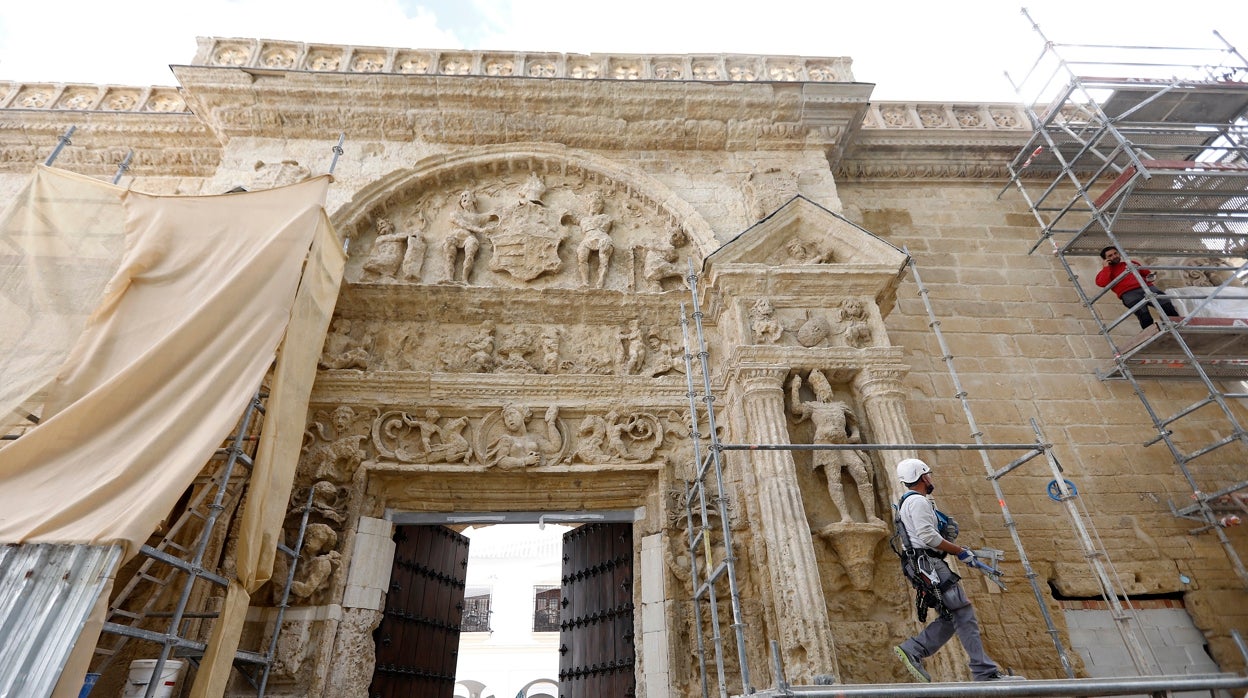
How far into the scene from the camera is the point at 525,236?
5.73 metres

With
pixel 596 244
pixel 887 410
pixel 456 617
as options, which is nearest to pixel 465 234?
pixel 596 244

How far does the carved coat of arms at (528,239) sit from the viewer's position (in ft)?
18.3

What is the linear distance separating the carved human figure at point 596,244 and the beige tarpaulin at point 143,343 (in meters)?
1.97

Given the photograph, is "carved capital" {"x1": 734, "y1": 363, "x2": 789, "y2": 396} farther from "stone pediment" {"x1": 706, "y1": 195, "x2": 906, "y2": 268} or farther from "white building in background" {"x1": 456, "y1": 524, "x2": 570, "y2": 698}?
"white building in background" {"x1": 456, "y1": 524, "x2": 570, "y2": 698}

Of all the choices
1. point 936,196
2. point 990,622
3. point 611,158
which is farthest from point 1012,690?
point 936,196

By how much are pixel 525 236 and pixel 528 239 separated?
41 mm

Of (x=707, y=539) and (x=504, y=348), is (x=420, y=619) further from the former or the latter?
(x=707, y=539)

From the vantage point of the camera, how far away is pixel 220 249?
4.26 m

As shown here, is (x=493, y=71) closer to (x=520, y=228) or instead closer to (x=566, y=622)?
(x=520, y=228)

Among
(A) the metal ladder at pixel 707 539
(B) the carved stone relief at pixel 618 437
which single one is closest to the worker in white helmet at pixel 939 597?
(A) the metal ladder at pixel 707 539

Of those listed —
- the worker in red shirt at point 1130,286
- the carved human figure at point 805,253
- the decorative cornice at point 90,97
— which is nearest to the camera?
the carved human figure at point 805,253

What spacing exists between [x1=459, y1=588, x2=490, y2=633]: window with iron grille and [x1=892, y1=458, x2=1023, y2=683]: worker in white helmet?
15.6m

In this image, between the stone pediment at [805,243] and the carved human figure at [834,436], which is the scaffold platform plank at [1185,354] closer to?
the stone pediment at [805,243]

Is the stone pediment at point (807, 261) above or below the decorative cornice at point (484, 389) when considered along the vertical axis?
above
